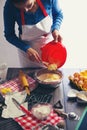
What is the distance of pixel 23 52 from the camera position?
1.59 m

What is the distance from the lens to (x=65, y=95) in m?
1.34

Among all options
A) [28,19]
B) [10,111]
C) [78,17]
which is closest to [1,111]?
[10,111]

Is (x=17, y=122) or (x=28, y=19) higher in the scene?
(x=28, y=19)

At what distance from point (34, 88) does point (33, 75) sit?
13 centimetres

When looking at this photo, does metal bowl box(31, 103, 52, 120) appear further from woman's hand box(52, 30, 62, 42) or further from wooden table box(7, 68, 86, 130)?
woman's hand box(52, 30, 62, 42)

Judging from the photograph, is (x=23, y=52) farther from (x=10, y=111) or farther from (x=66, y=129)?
(x=66, y=129)

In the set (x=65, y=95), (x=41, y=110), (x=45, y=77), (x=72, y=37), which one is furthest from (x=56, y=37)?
(x=72, y=37)

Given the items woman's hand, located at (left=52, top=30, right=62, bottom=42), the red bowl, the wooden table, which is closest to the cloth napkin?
the wooden table

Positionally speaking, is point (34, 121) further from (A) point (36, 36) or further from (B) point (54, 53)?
(A) point (36, 36)

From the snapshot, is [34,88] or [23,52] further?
[23,52]

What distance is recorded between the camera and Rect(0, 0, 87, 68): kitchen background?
2.64 m

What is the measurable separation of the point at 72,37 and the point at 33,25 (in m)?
1.29

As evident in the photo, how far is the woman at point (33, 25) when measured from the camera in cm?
149

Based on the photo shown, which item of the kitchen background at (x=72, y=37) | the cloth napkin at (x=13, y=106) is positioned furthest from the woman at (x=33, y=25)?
the kitchen background at (x=72, y=37)
